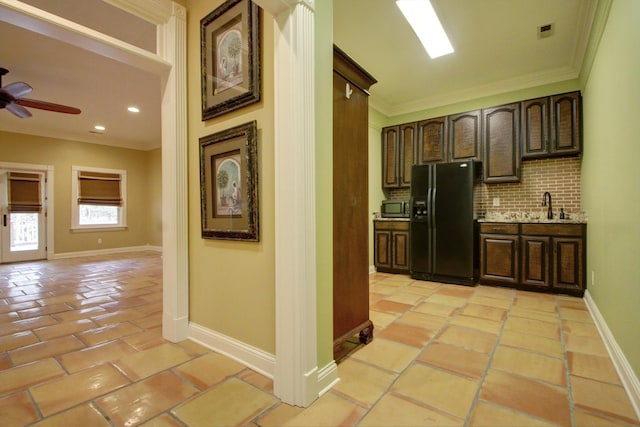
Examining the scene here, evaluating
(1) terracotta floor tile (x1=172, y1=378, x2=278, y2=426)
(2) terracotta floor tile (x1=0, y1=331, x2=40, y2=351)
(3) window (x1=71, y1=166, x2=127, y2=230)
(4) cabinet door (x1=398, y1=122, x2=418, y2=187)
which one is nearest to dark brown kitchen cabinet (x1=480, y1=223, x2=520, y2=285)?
(4) cabinet door (x1=398, y1=122, x2=418, y2=187)

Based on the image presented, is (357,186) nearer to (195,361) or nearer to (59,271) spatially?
(195,361)

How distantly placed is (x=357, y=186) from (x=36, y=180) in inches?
306

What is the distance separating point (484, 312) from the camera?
292cm

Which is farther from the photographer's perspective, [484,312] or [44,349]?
[484,312]

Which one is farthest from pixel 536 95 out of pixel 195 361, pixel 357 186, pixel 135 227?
pixel 135 227

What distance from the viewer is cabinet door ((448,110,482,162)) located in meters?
4.27

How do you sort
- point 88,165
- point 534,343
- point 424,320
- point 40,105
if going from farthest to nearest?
1. point 88,165
2. point 40,105
3. point 424,320
4. point 534,343

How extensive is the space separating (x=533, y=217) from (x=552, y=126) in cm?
124

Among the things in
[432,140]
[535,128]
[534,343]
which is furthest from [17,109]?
[535,128]

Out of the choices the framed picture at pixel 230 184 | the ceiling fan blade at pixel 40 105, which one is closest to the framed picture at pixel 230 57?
the framed picture at pixel 230 184

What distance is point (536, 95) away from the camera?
404 centimetres

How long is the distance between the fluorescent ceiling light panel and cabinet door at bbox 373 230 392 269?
261 cm

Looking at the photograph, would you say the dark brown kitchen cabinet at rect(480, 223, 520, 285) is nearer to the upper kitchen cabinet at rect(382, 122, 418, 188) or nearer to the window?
the upper kitchen cabinet at rect(382, 122, 418, 188)

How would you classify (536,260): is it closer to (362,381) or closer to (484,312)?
(484,312)
